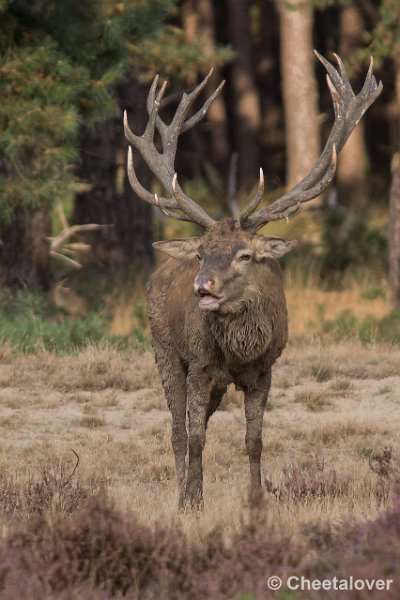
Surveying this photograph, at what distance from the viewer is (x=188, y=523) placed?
7355mm

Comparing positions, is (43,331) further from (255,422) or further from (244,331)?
(244,331)

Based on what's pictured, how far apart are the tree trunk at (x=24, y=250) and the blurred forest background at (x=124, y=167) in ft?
0.06

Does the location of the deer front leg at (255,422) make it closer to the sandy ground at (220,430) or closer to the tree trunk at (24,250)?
the sandy ground at (220,430)

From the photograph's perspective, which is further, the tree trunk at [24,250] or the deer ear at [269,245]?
the tree trunk at [24,250]

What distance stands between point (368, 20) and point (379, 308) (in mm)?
13200

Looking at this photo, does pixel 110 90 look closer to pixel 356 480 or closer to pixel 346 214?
pixel 346 214

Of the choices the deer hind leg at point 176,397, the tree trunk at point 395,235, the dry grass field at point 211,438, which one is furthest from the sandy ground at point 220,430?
the tree trunk at point 395,235

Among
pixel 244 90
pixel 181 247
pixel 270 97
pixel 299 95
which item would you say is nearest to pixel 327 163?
pixel 181 247

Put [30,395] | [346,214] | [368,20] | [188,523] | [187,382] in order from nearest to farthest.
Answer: [188,523]
[187,382]
[30,395]
[346,214]
[368,20]

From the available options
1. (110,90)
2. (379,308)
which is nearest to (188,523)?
(379,308)

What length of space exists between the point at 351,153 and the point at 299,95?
4.49 metres

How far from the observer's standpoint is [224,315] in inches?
332

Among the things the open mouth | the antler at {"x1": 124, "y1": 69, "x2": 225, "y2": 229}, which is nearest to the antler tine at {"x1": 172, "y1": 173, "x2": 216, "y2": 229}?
the antler at {"x1": 124, "y1": 69, "x2": 225, "y2": 229}

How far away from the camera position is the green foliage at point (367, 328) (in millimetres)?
15500
